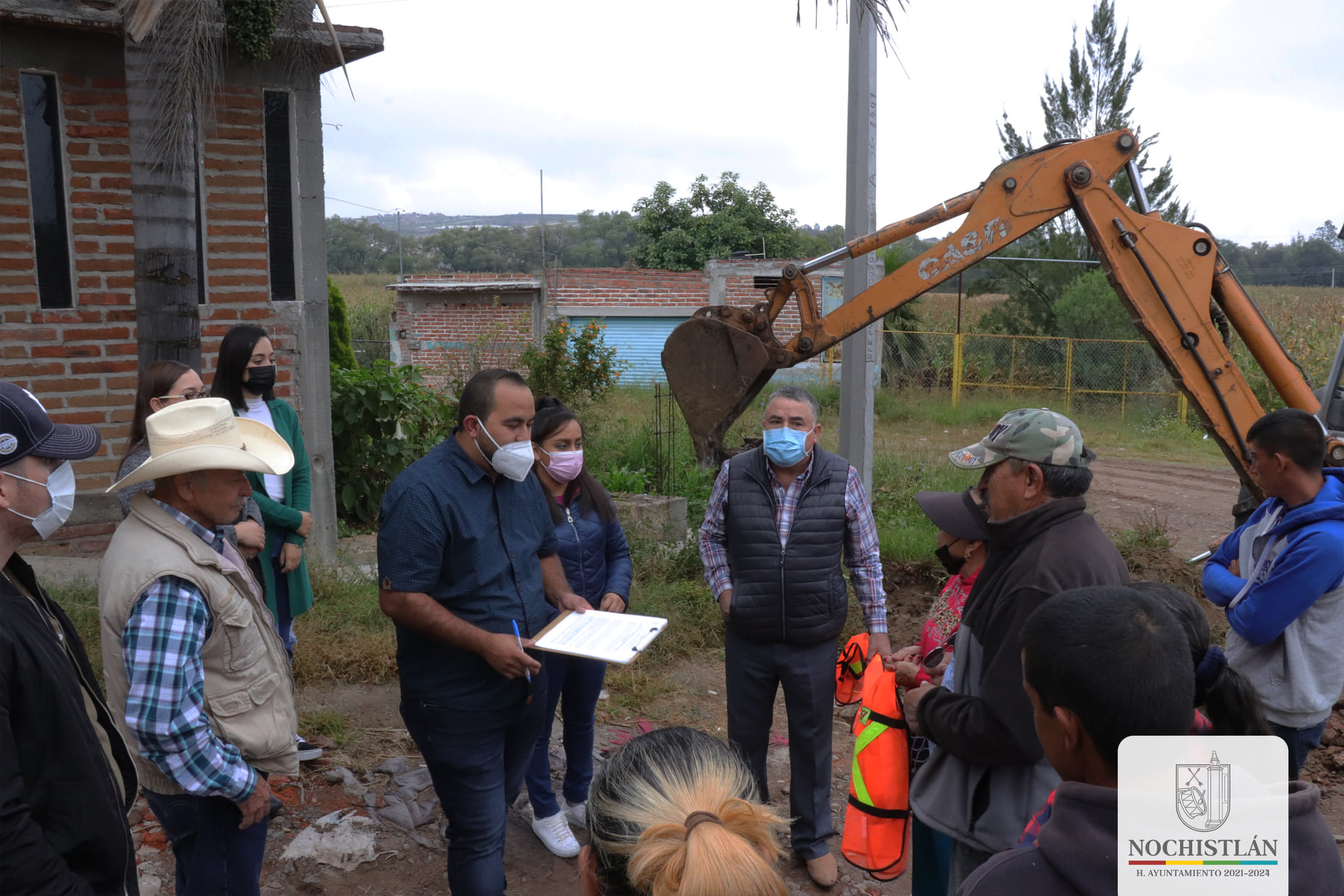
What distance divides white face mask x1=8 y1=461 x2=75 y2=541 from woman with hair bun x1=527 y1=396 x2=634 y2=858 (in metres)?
2.04

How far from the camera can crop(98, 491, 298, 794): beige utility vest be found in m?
2.25

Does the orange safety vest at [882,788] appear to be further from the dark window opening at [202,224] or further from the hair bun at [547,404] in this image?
the dark window opening at [202,224]

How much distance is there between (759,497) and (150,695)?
2.35 m

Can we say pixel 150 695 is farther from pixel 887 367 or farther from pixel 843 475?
pixel 887 367

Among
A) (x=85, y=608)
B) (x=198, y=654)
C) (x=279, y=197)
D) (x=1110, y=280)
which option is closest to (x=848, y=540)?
(x=1110, y=280)

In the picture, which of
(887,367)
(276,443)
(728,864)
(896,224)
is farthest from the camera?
(887,367)

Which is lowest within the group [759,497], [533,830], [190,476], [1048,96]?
[533,830]

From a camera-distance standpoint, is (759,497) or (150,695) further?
(759,497)

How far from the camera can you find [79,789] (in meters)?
1.89

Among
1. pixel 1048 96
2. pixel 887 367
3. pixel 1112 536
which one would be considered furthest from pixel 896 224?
pixel 1048 96

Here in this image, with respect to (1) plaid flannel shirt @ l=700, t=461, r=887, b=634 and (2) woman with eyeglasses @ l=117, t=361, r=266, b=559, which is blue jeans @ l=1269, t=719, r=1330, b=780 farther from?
(2) woman with eyeglasses @ l=117, t=361, r=266, b=559

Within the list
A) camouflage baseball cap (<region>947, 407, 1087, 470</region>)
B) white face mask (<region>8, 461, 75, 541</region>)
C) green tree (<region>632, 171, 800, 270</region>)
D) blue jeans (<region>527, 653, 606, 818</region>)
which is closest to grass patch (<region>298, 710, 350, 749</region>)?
blue jeans (<region>527, 653, 606, 818</region>)

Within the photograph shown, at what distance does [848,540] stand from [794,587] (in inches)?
16.0

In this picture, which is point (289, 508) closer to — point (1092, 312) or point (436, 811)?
point (436, 811)
